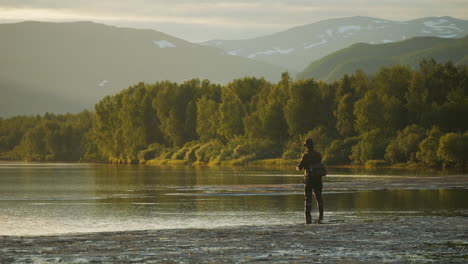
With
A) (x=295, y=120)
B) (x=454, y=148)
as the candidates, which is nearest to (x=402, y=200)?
(x=454, y=148)

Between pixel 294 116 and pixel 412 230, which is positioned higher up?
pixel 294 116

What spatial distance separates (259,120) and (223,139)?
43.9 feet

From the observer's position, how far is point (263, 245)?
1723 centimetres

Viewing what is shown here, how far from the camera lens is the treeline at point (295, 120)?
9300cm

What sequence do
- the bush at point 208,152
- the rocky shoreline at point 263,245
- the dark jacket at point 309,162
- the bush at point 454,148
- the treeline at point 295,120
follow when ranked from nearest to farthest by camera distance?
the rocky shoreline at point 263,245, the dark jacket at point 309,162, the bush at point 454,148, the treeline at point 295,120, the bush at point 208,152

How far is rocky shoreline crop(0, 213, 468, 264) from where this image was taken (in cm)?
1512

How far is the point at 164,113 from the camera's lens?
141750 millimetres

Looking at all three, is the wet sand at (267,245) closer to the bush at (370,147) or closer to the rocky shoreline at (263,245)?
the rocky shoreline at (263,245)

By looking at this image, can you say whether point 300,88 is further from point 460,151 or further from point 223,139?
point 460,151

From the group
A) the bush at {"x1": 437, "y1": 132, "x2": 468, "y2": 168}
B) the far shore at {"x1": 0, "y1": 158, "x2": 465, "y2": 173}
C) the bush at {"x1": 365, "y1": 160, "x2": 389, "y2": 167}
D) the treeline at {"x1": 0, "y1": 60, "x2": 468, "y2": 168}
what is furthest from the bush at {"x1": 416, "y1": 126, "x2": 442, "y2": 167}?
the bush at {"x1": 365, "y1": 160, "x2": 389, "y2": 167}

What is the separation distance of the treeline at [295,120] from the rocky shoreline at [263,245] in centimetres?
6084

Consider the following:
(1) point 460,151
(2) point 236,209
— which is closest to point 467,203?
(2) point 236,209

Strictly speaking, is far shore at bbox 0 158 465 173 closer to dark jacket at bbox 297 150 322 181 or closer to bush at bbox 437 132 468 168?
bush at bbox 437 132 468 168

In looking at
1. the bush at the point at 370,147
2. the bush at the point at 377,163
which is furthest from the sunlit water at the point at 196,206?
the bush at the point at 370,147
